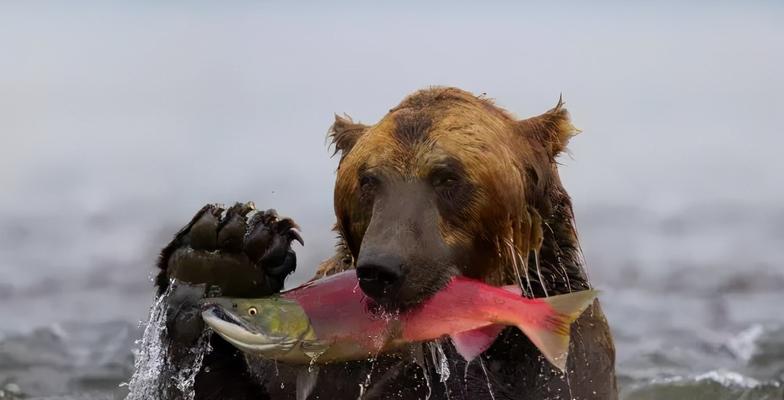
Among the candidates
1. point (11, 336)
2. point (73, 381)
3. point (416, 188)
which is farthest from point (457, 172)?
point (11, 336)

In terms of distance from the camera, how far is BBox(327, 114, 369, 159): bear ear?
17.0 feet

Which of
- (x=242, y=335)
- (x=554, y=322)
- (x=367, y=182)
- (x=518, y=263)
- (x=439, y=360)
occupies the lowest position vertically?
(x=554, y=322)

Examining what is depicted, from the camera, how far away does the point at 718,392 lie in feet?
32.1

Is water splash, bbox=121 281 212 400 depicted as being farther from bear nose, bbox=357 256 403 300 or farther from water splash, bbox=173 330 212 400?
bear nose, bbox=357 256 403 300

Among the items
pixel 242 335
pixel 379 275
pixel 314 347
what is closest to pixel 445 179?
pixel 379 275

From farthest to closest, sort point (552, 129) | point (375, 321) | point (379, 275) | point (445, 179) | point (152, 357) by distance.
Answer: point (552, 129) → point (152, 357) → point (445, 179) → point (375, 321) → point (379, 275)

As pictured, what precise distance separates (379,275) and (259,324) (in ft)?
1.61

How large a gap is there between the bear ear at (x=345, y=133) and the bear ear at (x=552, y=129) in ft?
2.13

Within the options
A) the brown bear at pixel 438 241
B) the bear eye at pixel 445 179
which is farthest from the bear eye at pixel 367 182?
the bear eye at pixel 445 179

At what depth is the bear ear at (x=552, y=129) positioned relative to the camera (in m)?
5.07

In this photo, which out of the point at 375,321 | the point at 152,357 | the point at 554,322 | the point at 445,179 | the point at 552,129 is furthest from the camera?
the point at 552,129

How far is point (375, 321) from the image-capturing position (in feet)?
14.5

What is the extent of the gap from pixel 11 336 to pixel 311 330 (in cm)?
754

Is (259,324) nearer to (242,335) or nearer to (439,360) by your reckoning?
(242,335)
